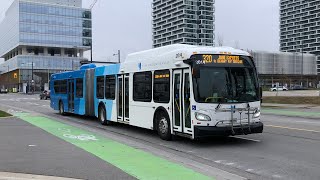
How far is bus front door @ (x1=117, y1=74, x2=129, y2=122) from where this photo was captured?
15891mm

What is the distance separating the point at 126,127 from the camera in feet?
57.8

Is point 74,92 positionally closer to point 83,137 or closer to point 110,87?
point 110,87

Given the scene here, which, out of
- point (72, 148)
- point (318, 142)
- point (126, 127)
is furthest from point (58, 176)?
point (126, 127)

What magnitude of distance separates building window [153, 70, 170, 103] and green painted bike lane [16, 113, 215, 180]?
1.99 meters

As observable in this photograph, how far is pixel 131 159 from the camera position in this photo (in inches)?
383

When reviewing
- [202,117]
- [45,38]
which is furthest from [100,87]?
[45,38]

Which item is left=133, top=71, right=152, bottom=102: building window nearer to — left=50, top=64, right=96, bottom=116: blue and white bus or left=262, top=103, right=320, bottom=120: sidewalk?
left=50, top=64, right=96, bottom=116: blue and white bus

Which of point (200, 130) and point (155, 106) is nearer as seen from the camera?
point (200, 130)

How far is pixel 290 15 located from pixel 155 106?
144 meters

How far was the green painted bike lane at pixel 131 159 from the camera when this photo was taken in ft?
26.3

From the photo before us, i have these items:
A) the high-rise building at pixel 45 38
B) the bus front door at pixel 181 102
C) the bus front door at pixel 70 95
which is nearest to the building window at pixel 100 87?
the bus front door at pixel 70 95

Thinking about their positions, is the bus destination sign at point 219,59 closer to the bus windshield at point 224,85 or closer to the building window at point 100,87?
the bus windshield at point 224,85

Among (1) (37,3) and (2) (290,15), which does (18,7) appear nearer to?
(1) (37,3)

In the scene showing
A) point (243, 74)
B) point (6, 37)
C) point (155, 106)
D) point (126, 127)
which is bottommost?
point (126, 127)
